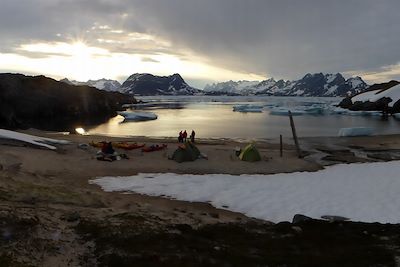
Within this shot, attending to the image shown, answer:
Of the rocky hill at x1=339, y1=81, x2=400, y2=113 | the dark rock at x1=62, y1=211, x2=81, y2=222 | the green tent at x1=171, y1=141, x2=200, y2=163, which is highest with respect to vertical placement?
the rocky hill at x1=339, y1=81, x2=400, y2=113

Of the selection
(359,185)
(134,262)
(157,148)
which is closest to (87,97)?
(157,148)

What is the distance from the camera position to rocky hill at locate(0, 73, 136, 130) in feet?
201

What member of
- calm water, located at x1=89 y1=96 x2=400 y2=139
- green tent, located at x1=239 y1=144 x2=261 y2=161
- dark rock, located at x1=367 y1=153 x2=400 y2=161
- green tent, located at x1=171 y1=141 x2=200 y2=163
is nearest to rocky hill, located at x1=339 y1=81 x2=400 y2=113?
calm water, located at x1=89 y1=96 x2=400 y2=139

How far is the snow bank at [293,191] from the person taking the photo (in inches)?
528

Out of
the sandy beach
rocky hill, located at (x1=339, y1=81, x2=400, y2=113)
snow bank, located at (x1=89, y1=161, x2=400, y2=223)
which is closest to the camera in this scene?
the sandy beach

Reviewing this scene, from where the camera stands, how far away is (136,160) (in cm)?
2452

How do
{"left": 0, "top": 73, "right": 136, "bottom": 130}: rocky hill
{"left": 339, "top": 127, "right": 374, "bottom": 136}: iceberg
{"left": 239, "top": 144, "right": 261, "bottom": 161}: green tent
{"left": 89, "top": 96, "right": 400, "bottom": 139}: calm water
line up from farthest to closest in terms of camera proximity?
{"left": 0, "top": 73, "right": 136, "bottom": 130}: rocky hill < {"left": 89, "top": 96, "right": 400, "bottom": 139}: calm water < {"left": 339, "top": 127, "right": 374, "bottom": 136}: iceberg < {"left": 239, "top": 144, "right": 261, "bottom": 161}: green tent

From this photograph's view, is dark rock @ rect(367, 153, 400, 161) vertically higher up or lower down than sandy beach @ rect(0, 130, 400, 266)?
lower down

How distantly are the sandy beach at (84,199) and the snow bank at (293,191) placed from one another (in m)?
1.13

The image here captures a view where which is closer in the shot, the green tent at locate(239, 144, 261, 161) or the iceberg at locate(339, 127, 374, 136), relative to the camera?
the green tent at locate(239, 144, 261, 161)

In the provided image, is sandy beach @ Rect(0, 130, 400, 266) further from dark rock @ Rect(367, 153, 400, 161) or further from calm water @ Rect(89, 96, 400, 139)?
calm water @ Rect(89, 96, 400, 139)

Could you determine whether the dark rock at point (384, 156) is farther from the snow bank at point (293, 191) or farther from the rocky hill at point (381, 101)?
the rocky hill at point (381, 101)

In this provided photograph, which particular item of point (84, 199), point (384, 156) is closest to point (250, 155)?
point (384, 156)

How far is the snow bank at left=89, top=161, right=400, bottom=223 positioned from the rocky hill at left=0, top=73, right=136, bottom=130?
129ft
